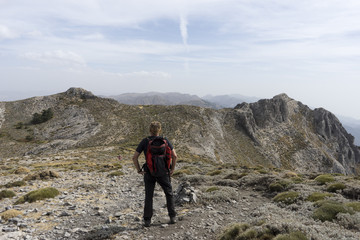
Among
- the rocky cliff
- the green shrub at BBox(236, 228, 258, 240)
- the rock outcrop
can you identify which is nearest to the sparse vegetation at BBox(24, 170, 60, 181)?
the green shrub at BBox(236, 228, 258, 240)

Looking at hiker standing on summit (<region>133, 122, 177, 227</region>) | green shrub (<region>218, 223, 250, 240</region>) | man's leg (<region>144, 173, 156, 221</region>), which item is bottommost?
green shrub (<region>218, 223, 250, 240</region>)

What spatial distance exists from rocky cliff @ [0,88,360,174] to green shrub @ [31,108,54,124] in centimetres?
238

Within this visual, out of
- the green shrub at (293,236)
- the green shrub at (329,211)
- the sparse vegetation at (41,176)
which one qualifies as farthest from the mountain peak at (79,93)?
the green shrub at (293,236)

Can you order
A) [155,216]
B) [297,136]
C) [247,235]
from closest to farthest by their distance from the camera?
[247,235] → [155,216] → [297,136]

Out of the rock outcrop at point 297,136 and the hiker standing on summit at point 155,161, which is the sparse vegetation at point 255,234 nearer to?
the hiker standing on summit at point 155,161

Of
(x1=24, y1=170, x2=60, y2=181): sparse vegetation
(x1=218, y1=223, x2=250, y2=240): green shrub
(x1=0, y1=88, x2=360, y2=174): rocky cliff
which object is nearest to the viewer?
(x1=218, y1=223, x2=250, y2=240): green shrub

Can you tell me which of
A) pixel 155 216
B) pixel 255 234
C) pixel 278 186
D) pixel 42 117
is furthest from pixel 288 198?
pixel 42 117

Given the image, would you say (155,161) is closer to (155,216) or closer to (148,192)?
(148,192)

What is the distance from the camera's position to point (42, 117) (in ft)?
251

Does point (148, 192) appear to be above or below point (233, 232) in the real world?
above

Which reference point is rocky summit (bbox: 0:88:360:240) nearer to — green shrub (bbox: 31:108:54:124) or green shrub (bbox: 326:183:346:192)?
green shrub (bbox: 326:183:346:192)

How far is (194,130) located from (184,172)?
49.4 meters

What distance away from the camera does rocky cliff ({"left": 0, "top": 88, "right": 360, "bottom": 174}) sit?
64.4 metres

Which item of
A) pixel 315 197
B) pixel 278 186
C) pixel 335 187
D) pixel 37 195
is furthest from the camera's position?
pixel 278 186
